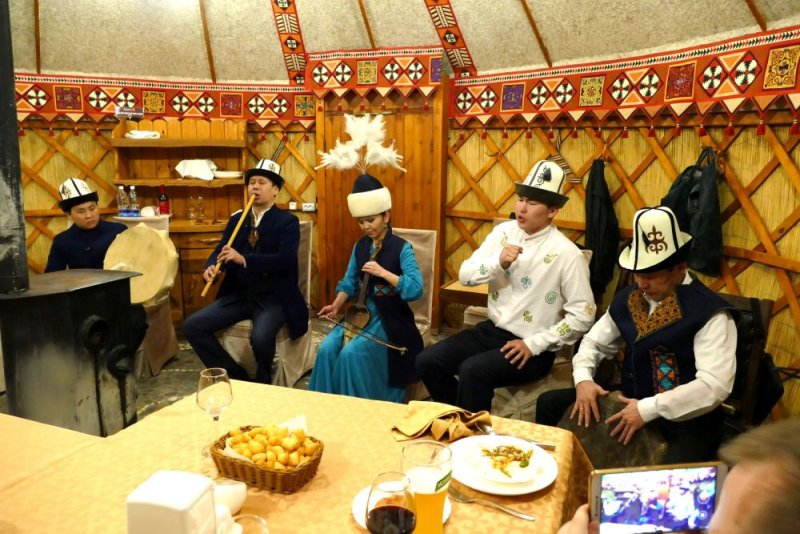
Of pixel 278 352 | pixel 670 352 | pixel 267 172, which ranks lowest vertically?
pixel 278 352

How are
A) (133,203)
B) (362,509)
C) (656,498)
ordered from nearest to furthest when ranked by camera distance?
(656,498) < (362,509) < (133,203)

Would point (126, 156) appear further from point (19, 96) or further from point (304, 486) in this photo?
point (304, 486)

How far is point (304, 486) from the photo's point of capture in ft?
3.80

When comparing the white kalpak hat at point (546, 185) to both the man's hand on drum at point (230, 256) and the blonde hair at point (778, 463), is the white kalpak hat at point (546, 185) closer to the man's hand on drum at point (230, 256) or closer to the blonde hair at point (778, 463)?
the man's hand on drum at point (230, 256)

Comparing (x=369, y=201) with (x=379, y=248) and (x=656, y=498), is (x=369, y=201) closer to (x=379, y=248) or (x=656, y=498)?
(x=379, y=248)

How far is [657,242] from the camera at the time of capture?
1772 mm

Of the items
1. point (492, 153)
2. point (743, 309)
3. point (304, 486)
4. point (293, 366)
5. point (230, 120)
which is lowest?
point (293, 366)

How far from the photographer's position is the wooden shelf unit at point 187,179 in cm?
413

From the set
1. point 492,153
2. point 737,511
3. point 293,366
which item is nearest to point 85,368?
point 293,366

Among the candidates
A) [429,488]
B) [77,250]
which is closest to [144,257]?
[77,250]

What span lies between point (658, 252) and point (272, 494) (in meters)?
1.34

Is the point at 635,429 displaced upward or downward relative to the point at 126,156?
downward

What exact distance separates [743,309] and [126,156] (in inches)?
169

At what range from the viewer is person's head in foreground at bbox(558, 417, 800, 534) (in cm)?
59
